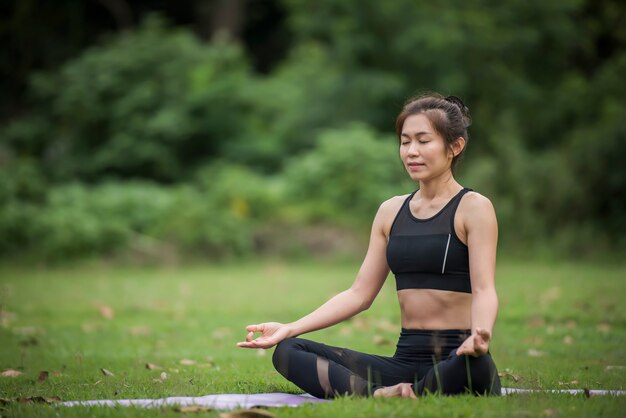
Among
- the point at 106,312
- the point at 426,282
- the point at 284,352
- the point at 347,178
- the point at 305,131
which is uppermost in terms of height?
the point at 305,131

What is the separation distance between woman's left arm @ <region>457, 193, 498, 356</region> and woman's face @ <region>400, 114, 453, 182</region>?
218mm

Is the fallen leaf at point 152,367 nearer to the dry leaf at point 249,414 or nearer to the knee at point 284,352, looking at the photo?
the knee at point 284,352

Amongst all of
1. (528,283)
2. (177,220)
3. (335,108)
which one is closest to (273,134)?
(335,108)

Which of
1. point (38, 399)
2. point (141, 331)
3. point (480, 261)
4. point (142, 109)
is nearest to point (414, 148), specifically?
point (480, 261)

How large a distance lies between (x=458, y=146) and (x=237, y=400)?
1643 millimetres

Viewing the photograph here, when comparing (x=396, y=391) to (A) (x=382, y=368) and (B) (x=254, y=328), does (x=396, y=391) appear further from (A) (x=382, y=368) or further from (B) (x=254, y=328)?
(B) (x=254, y=328)

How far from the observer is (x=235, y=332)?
320 inches

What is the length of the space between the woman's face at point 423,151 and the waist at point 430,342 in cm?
75

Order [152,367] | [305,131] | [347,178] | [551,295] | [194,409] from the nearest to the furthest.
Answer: [194,409] < [152,367] < [551,295] < [347,178] < [305,131]

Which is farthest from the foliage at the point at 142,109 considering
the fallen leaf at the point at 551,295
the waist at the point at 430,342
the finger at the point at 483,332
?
the finger at the point at 483,332

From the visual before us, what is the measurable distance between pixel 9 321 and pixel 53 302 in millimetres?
1547

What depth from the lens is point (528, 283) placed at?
37.1ft

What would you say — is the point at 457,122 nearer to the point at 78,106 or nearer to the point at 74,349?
the point at 74,349

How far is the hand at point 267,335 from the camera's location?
4146mm
